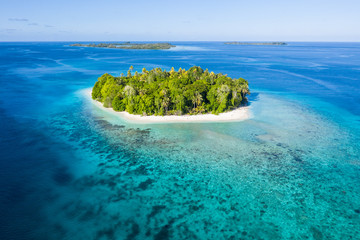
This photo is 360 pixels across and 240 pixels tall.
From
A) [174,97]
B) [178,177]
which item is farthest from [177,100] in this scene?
[178,177]

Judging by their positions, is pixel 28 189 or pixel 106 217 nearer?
pixel 106 217

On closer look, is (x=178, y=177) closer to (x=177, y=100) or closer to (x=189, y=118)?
(x=189, y=118)

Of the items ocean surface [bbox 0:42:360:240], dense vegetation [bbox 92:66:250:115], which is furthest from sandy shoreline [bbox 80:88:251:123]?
ocean surface [bbox 0:42:360:240]

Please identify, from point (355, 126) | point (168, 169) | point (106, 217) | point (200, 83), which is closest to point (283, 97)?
point (355, 126)

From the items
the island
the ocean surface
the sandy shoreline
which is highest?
the island

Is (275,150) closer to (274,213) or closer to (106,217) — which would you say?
(274,213)

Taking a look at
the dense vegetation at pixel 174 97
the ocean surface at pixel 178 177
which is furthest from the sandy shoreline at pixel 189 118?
the ocean surface at pixel 178 177

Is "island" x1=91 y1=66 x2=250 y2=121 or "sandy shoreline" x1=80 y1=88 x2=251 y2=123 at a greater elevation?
"island" x1=91 y1=66 x2=250 y2=121

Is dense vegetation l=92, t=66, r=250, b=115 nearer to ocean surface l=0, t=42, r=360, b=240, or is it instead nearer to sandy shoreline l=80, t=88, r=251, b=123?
sandy shoreline l=80, t=88, r=251, b=123

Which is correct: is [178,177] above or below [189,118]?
below
